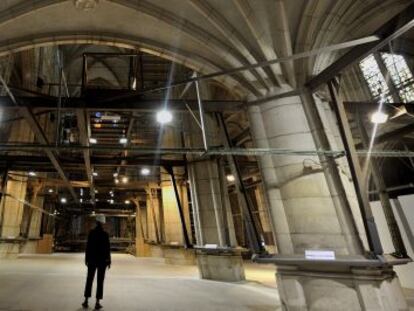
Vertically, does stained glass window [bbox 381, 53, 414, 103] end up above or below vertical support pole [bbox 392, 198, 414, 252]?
above

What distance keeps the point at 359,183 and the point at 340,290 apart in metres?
1.48

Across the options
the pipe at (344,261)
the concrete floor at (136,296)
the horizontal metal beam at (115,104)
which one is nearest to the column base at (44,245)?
the concrete floor at (136,296)

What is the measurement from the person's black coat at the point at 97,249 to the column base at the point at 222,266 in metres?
4.51

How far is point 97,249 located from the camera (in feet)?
14.8

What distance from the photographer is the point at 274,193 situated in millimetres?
4547

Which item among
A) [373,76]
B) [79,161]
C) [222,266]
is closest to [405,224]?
[222,266]

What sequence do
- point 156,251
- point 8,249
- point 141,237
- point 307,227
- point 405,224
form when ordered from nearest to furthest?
point 307,227, point 405,224, point 8,249, point 156,251, point 141,237

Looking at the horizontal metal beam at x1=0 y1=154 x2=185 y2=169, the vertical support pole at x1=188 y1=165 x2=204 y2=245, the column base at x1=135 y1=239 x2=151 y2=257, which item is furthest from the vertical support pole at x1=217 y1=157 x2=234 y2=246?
the column base at x1=135 y1=239 x2=151 y2=257

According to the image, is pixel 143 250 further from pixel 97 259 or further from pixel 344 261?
pixel 344 261

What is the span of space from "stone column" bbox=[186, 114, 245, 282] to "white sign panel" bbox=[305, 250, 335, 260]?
178 inches

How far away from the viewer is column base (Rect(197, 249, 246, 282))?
8.29 metres

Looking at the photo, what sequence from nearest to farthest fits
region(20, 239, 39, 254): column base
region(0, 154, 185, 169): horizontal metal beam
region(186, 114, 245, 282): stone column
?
region(186, 114, 245, 282): stone column, region(0, 154, 185, 169): horizontal metal beam, region(20, 239, 39, 254): column base

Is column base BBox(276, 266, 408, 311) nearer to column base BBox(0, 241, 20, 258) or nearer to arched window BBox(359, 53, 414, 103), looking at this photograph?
arched window BBox(359, 53, 414, 103)

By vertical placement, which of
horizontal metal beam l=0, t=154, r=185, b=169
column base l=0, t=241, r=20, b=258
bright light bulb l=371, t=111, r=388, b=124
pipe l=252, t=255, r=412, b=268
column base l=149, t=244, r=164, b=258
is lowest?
pipe l=252, t=255, r=412, b=268
